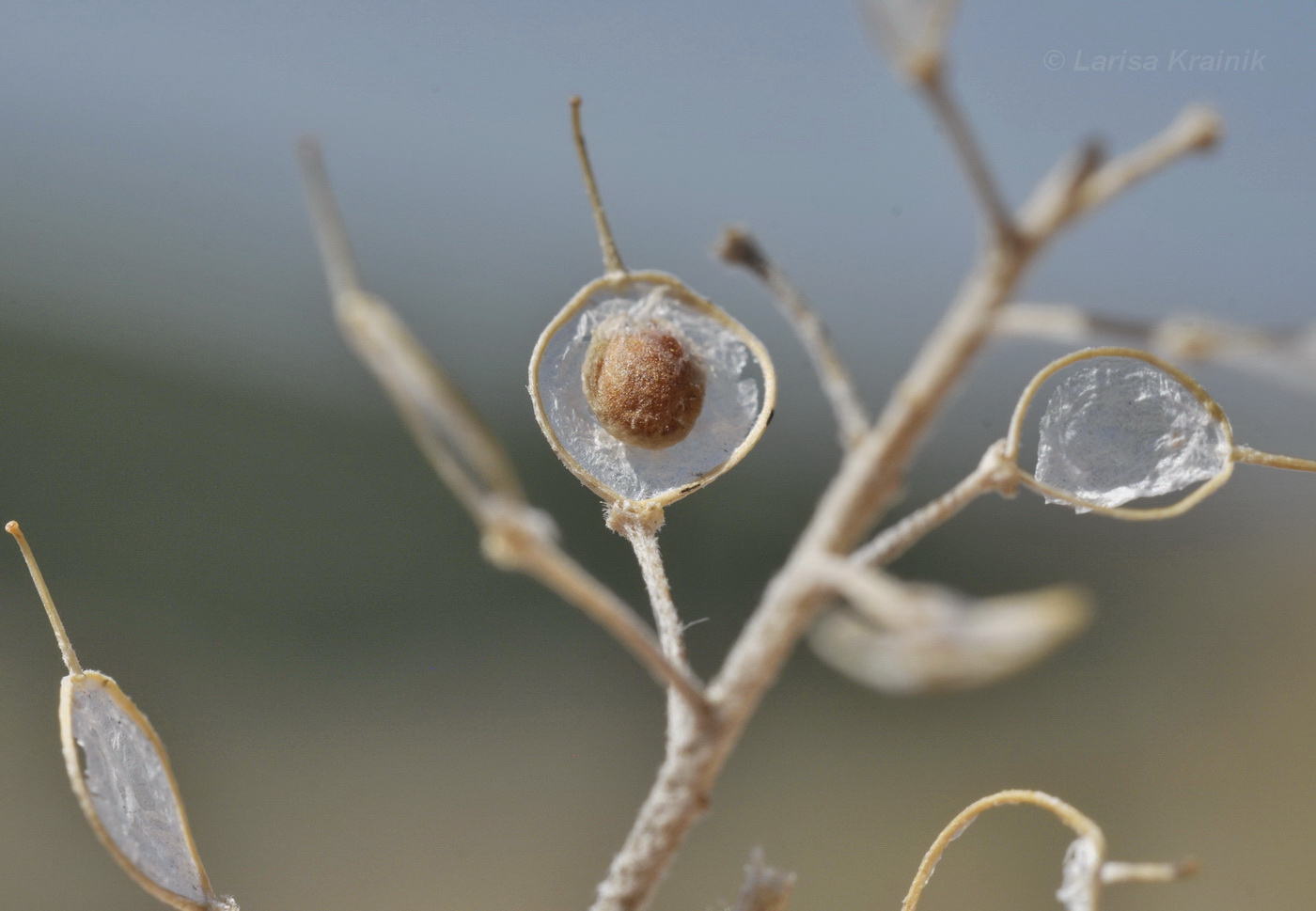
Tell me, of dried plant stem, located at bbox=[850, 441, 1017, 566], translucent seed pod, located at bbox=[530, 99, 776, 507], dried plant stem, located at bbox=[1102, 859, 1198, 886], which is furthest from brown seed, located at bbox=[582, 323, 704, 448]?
dried plant stem, located at bbox=[1102, 859, 1198, 886]

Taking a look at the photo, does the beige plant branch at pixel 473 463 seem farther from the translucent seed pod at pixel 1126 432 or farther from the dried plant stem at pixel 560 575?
the translucent seed pod at pixel 1126 432

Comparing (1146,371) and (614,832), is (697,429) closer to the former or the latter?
(1146,371)

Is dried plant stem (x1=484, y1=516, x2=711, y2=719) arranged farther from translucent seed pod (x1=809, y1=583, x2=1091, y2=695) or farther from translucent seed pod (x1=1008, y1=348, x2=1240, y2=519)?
translucent seed pod (x1=1008, y1=348, x2=1240, y2=519)

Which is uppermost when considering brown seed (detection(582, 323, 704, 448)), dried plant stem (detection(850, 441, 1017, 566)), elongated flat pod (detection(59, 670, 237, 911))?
brown seed (detection(582, 323, 704, 448))

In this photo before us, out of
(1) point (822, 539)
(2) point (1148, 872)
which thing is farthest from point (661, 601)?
(2) point (1148, 872)

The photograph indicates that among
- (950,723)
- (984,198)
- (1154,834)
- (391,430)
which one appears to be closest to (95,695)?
(984,198)

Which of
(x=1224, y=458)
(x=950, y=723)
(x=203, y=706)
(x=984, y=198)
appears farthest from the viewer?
(x=950, y=723)

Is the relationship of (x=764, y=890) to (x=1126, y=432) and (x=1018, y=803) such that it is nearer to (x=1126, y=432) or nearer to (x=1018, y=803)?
(x=1018, y=803)

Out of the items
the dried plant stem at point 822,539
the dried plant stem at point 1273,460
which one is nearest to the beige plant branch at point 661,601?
the dried plant stem at point 822,539
